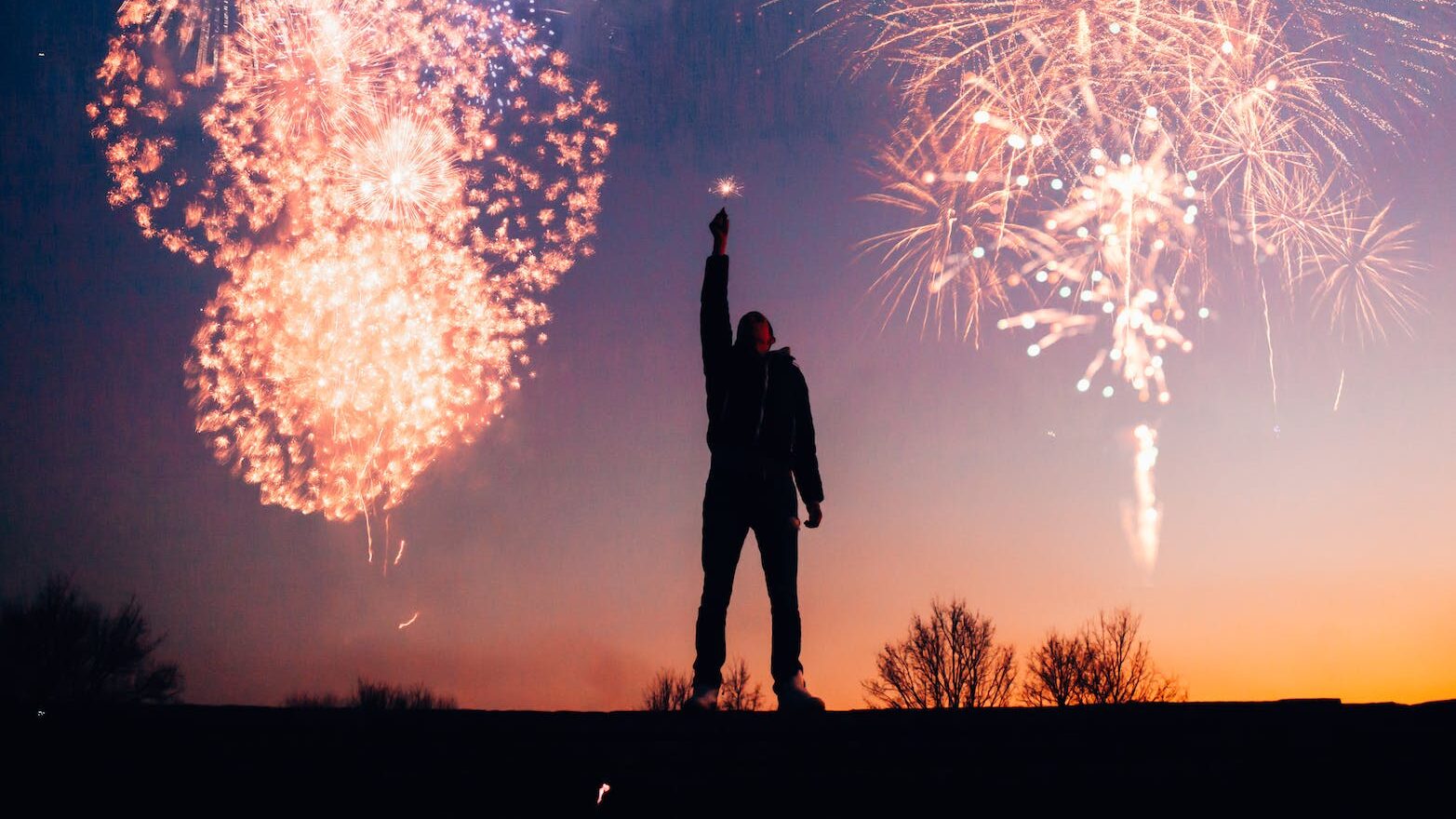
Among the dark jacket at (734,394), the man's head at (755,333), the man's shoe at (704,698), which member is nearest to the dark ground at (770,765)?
the man's shoe at (704,698)

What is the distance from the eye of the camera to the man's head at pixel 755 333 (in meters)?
5.06

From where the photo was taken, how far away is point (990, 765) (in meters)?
2.74

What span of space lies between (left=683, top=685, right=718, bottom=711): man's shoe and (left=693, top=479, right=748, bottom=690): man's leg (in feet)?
0.69

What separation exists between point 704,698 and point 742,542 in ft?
2.70

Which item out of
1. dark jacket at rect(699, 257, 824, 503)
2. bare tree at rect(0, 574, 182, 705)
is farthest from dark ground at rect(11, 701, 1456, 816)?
bare tree at rect(0, 574, 182, 705)

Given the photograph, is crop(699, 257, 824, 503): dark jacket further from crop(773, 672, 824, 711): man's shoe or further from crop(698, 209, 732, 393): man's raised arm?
crop(773, 672, 824, 711): man's shoe

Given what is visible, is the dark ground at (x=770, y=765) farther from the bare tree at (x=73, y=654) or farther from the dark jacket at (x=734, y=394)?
the bare tree at (x=73, y=654)

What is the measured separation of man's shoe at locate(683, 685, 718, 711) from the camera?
4301 mm

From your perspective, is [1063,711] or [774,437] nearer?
[1063,711]

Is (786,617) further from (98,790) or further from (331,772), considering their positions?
(98,790)

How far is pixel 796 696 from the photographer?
4.57 meters

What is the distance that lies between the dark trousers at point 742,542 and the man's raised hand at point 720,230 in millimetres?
A: 1045

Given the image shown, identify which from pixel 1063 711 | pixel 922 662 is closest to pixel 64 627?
pixel 922 662

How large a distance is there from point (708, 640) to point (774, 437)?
1.03 metres
